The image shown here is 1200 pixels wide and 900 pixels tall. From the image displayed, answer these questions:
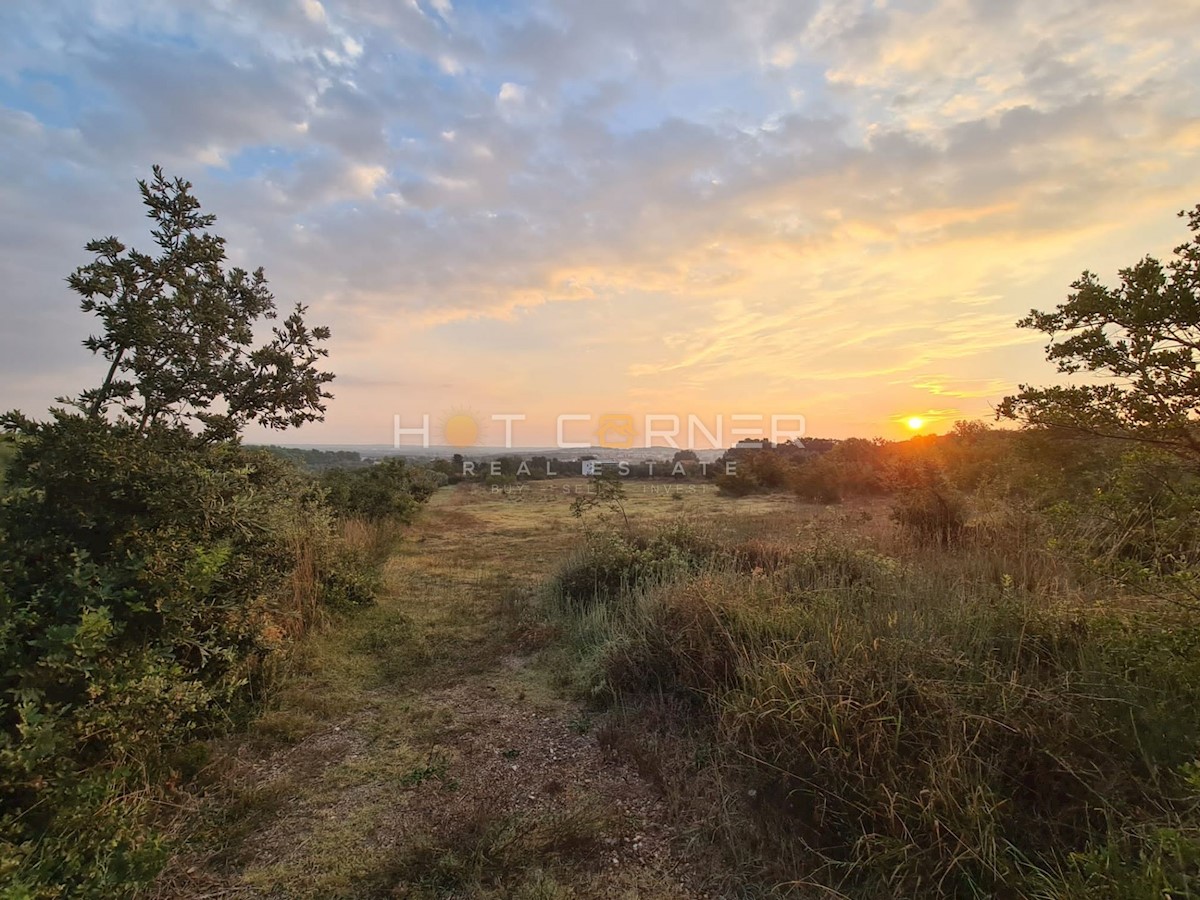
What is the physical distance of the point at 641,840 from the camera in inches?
103

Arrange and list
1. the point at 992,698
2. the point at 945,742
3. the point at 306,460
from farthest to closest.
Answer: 1. the point at 306,460
2. the point at 992,698
3. the point at 945,742

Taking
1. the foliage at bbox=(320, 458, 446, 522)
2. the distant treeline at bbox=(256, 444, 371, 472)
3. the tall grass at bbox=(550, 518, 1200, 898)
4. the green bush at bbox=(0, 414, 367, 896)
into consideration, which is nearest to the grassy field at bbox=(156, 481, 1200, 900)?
the tall grass at bbox=(550, 518, 1200, 898)

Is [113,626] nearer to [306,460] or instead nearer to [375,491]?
[306,460]

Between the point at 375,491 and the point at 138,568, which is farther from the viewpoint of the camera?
the point at 375,491

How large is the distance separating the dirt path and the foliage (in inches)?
260

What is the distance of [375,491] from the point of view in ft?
40.3

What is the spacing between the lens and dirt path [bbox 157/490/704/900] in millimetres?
2367

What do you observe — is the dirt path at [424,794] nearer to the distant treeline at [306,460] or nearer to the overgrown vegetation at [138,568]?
the overgrown vegetation at [138,568]

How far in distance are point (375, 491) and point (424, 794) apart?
10.3m

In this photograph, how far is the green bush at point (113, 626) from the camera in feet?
6.97

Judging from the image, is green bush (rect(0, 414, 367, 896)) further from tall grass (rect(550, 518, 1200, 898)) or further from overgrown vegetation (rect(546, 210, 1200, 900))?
tall grass (rect(550, 518, 1200, 898))

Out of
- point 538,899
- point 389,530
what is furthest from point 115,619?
point 389,530

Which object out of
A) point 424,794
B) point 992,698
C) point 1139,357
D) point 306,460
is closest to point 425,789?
point 424,794

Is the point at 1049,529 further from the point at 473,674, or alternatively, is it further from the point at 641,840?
the point at 473,674
